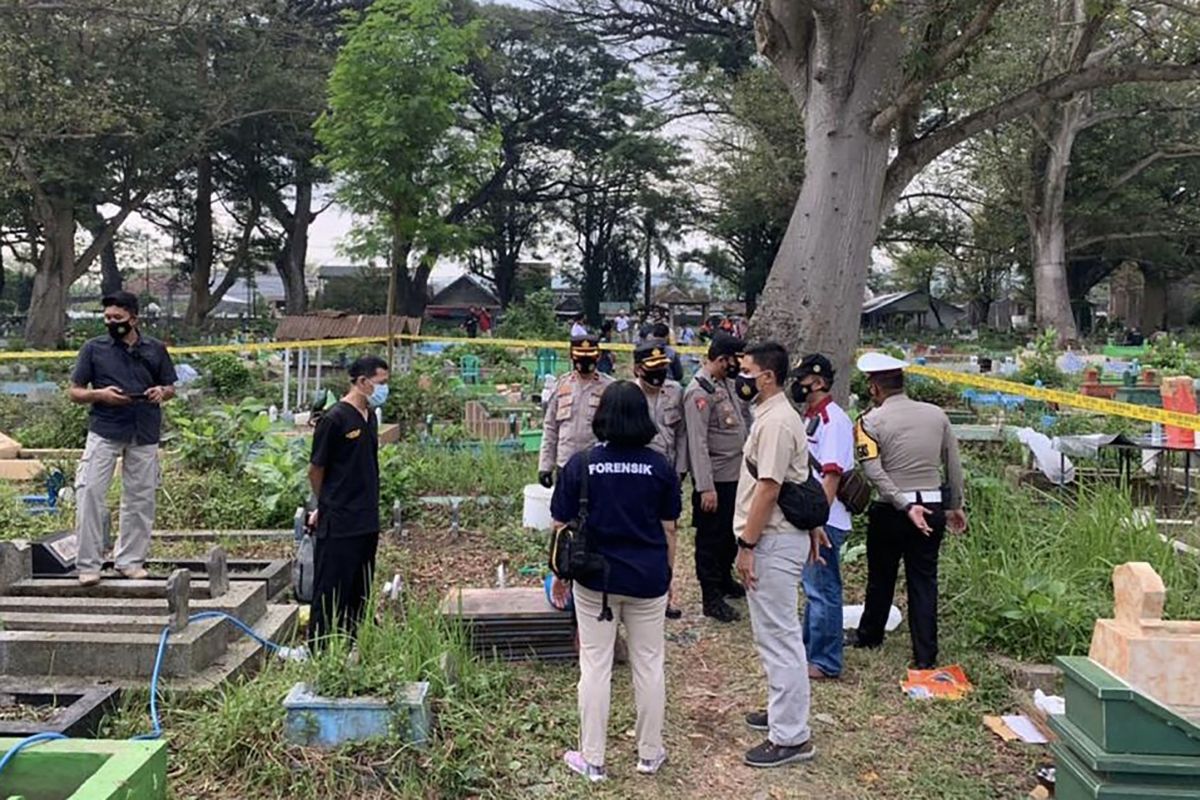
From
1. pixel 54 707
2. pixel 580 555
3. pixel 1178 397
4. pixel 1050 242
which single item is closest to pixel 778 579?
pixel 580 555

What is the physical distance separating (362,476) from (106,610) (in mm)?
1485

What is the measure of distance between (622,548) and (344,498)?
1757 mm

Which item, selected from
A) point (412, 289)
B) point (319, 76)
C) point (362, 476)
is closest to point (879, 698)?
point (362, 476)

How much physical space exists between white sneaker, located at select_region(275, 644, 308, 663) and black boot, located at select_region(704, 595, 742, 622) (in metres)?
2.41

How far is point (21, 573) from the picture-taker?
5.17 meters

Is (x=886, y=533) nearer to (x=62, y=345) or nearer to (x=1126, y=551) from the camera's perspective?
(x=1126, y=551)

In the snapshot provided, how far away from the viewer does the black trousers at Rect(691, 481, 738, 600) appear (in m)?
5.75

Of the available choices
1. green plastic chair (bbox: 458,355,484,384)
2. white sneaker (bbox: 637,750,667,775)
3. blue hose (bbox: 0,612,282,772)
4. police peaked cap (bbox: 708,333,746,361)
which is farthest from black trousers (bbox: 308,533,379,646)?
green plastic chair (bbox: 458,355,484,384)

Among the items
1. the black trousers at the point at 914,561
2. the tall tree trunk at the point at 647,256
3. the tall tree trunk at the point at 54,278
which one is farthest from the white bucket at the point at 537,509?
the tall tree trunk at the point at 647,256

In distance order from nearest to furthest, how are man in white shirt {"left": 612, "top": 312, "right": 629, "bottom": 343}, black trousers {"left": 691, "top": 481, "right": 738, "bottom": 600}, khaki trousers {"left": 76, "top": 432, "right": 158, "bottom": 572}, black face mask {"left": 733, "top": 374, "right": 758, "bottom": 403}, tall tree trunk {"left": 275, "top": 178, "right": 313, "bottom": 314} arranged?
1. black face mask {"left": 733, "top": 374, "right": 758, "bottom": 403}
2. khaki trousers {"left": 76, "top": 432, "right": 158, "bottom": 572}
3. black trousers {"left": 691, "top": 481, "right": 738, "bottom": 600}
4. man in white shirt {"left": 612, "top": 312, "right": 629, "bottom": 343}
5. tall tree trunk {"left": 275, "top": 178, "right": 313, "bottom": 314}

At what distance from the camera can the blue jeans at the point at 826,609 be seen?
4.78 metres

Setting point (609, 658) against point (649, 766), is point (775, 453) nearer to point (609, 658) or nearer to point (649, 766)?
point (609, 658)

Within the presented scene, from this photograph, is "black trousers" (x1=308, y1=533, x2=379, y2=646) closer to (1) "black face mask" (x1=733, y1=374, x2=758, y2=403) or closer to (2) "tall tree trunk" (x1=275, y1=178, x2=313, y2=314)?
(1) "black face mask" (x1=733, y1=374, x2=758, y2=403)

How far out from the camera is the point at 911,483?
187 inches
